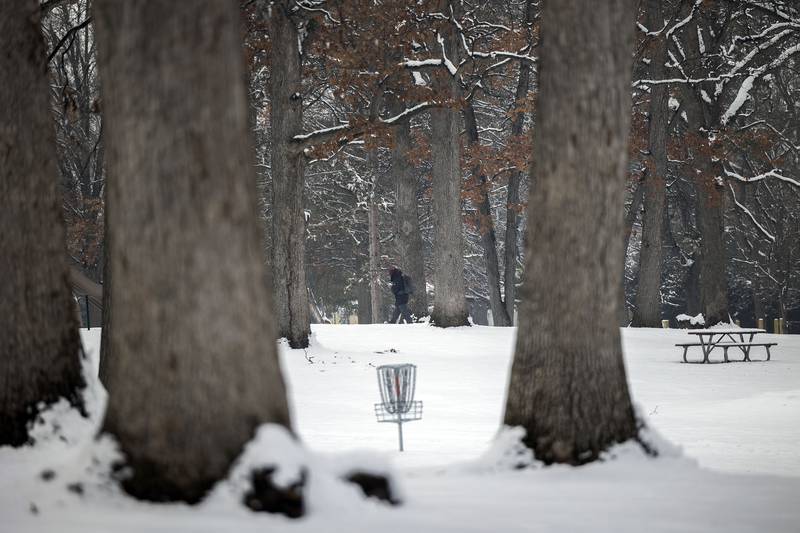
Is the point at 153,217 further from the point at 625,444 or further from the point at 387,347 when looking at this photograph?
the point at 387,347

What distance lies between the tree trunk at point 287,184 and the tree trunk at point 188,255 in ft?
43.7

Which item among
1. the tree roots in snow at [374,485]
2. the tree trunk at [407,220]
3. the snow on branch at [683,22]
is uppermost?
the snow on branch at [683,22]

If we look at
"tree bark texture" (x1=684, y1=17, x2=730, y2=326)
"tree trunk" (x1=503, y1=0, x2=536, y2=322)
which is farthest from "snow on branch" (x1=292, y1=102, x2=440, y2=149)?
"tree bark texture" (x1=684, y1=17, x2=730, y2=326)

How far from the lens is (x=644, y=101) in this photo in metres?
30.0

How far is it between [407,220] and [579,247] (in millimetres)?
22112

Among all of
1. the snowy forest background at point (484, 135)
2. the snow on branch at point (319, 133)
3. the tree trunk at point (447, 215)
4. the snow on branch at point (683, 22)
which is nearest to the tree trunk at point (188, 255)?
the snowy forest background at point (484, 135)

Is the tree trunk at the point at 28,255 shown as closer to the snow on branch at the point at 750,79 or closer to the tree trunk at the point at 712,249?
the snow on branch at the point at 750,79

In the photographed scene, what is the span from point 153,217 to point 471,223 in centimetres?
2856

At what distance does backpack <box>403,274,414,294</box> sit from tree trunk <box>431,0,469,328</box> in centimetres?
484

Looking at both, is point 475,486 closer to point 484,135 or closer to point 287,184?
point 287,184

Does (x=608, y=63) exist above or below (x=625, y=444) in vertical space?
above

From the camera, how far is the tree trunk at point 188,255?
5031mm

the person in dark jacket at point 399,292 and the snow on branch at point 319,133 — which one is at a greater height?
the snow on branch at point 319,133

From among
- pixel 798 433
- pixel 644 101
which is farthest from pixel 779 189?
pixel 798 433
